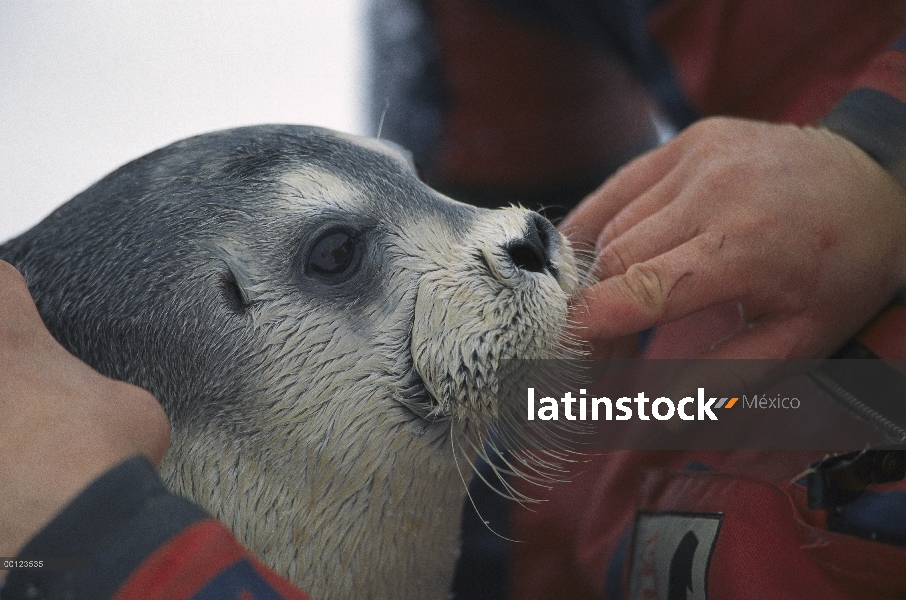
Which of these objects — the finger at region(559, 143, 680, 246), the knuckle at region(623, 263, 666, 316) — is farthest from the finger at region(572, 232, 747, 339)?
the finger at region(559, 143, 680, 246)

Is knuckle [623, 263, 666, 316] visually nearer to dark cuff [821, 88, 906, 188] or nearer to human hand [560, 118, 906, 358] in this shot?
human hand [560, 118, 906, 358]

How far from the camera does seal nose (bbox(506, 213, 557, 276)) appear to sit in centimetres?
46

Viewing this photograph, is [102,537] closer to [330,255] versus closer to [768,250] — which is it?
[330,255]

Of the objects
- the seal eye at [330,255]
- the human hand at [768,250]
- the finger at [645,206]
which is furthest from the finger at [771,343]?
the seal eye at [330,255]

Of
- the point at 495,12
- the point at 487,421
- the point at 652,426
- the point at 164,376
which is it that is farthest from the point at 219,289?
the point at 495,12

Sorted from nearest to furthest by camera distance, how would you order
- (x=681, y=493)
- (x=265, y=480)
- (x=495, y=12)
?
(x=265, y=480)
(x=681, y=493)
(x=495, y=12)

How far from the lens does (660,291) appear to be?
0.49 m

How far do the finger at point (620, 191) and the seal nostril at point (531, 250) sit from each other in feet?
0.49

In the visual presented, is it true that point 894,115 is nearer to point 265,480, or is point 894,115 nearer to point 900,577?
point 900,577

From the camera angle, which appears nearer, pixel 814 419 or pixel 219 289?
pixel 219 289

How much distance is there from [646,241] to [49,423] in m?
0.36

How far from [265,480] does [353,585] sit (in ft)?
0.25

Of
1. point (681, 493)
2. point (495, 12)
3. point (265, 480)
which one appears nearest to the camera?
point (265, 480)

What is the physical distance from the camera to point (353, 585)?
45cm
